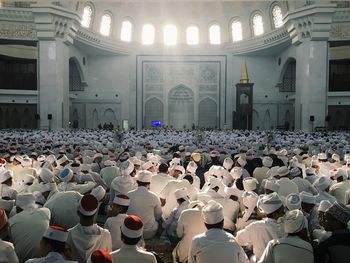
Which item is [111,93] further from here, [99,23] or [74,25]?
[74,25]

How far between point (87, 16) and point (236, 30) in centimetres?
1008

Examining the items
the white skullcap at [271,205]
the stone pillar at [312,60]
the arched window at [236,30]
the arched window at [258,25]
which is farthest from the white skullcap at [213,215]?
the arched window at [236,30]

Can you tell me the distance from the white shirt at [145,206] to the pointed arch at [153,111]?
82.0 feet

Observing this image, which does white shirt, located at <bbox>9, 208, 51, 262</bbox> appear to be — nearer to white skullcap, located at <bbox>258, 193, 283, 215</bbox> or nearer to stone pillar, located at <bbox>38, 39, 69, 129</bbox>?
white skullcap, located at <bbox>258, 193, 283, 215</bbox>

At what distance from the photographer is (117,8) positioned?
1134 inches

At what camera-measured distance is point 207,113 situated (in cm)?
2962

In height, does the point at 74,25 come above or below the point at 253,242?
above

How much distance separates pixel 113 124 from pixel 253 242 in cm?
2654

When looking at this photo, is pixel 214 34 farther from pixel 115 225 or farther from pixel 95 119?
pixel 115 225

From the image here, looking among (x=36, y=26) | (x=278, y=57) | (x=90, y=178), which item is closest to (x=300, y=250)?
(x=90, y=178)

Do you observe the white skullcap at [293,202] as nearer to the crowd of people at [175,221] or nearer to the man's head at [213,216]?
the crowd of people at [175,221]

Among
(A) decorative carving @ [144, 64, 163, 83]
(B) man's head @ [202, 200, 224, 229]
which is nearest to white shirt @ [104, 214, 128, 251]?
(B) man's head @ [202, 200, 224, 229]

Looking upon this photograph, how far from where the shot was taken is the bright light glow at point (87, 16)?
26.9 meters

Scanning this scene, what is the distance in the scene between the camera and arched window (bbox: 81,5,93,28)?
26859 mm
